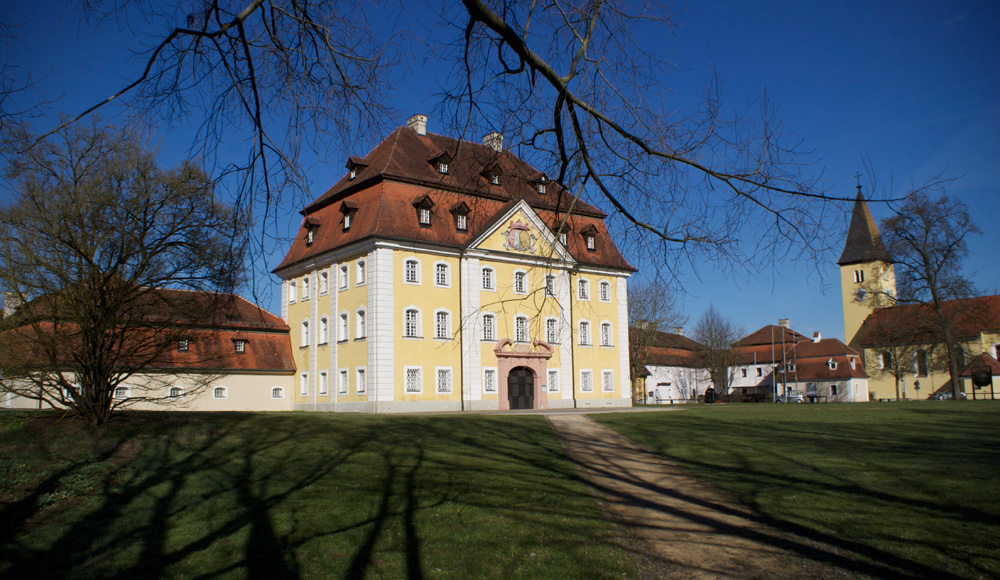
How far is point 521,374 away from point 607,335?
6.54m

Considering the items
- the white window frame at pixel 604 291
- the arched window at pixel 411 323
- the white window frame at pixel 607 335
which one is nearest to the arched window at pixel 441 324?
the arched window at pixel 411 323

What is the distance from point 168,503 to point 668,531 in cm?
739

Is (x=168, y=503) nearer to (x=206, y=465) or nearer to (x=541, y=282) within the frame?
(x=206, y=465)

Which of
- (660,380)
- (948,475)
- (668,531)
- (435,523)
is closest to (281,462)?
(435,523)

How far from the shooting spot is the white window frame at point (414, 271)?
34.5m

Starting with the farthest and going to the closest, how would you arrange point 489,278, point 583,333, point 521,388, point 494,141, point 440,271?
1. point 583,333
2. point 521,388
3. point 489,278
4. point 440,271
5. point 494,141

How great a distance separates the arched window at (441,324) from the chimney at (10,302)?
21865 mm

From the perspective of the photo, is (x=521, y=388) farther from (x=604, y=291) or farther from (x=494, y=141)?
(x=494, y=141)

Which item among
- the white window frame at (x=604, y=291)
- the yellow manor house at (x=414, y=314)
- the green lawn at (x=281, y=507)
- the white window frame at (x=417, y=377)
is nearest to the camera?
the green lawn at (x=281, y=507)

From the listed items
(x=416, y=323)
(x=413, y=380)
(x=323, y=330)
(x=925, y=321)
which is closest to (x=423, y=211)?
(x=416, y=323)

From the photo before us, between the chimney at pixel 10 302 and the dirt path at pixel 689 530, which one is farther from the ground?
the chimney at pixel 10 302

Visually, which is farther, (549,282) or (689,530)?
(689,530)

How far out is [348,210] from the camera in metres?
36.2

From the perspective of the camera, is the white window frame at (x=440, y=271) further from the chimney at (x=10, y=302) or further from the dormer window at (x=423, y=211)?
the chimney at (x=10, y=302)
